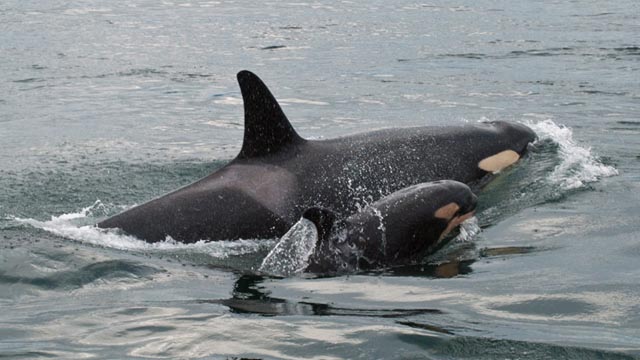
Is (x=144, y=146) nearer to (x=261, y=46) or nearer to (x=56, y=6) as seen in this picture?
(x=261, y=46)

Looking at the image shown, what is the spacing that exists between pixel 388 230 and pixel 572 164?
4685 millimetres

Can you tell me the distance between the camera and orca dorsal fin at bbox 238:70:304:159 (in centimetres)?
1124

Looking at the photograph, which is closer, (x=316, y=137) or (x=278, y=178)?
(x=278, y=178)

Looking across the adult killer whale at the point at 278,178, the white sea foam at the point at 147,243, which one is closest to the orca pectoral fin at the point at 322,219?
the white sea foam at the point at 147,243

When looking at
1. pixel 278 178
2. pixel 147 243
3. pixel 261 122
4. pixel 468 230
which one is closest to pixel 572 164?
pixel 468 230

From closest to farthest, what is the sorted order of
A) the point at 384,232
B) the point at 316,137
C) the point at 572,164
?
1. the point at 384,232
2. the point at 572,164
3. the point at 316,137

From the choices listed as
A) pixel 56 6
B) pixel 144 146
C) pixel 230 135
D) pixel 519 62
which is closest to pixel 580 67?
pixel 519 62

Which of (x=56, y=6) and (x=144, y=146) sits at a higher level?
(x=56, y=6)

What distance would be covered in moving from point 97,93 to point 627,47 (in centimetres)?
1335

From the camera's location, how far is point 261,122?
11.4m

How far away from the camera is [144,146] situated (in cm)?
1714

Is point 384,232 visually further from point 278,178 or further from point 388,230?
point 278,178

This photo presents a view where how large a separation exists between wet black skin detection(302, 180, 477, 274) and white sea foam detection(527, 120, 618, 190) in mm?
2967

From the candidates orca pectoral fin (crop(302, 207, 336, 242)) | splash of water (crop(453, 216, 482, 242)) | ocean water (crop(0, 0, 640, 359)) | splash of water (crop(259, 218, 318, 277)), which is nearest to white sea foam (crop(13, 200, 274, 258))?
ocean water (crop(0, 0, 640, 359))
